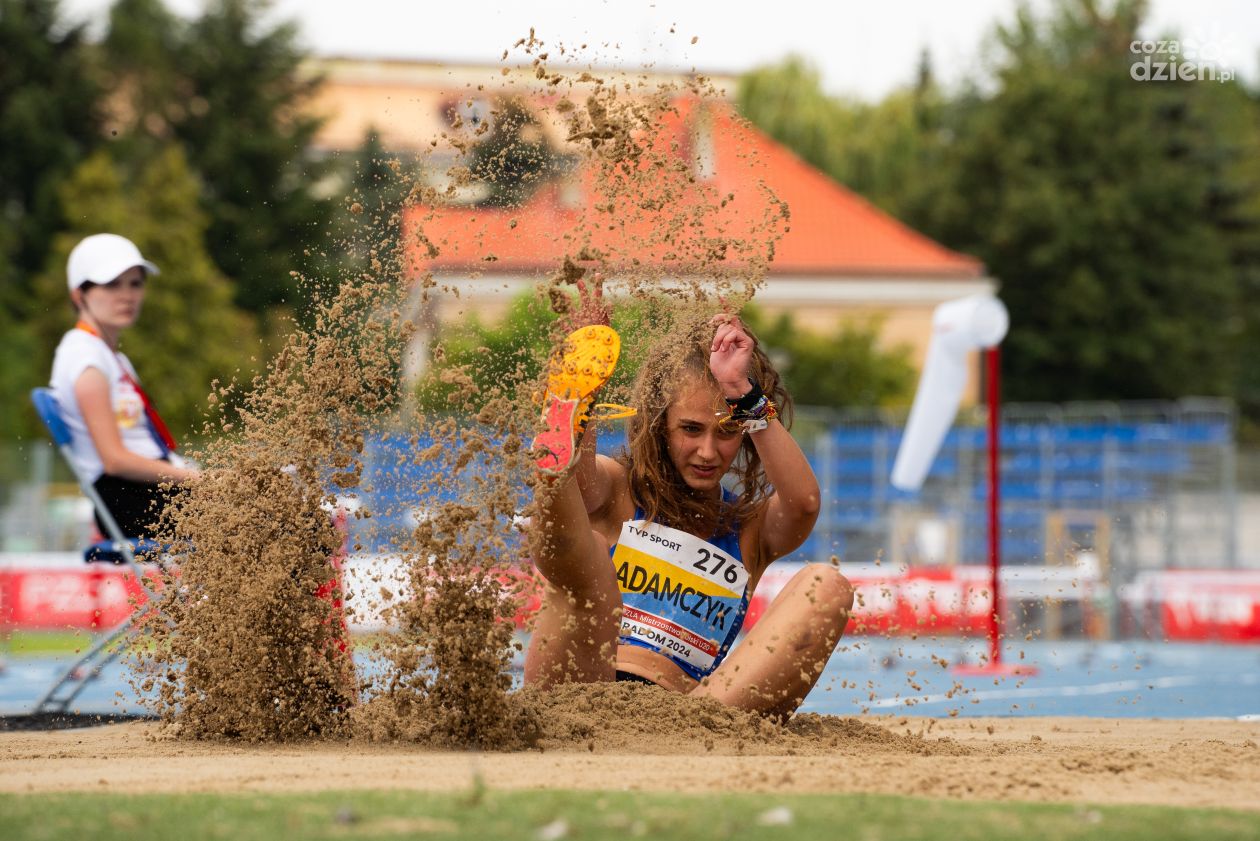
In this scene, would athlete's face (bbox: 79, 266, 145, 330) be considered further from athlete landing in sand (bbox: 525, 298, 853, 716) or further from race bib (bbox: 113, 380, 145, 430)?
athlete landing in sand (bbox: 525, 298, 853, 716)

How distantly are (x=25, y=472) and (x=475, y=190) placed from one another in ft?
63.8

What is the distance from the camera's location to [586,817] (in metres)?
3.97

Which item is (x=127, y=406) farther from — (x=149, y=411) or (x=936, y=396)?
(x=936, y=396)

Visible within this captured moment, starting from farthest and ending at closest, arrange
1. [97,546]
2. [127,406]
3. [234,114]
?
1. [234,114]
2. [127,406]
3. [97,546]

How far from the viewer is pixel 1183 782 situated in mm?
4996

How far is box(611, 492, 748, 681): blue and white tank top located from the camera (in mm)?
6359

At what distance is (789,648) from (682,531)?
2.25 ft

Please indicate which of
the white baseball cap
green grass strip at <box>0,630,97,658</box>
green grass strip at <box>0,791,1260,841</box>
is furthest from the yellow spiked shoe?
green grass strip at <box>0,630,97,658</box>

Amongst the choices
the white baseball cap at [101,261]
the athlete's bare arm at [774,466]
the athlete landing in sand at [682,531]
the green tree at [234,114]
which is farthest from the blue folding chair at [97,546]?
the green tree at [234,114]

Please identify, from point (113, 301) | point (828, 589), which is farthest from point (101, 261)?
point (828, 589)

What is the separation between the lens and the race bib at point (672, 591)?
6359 millimetres

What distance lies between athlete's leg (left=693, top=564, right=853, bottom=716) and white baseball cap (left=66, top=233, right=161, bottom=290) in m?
4.52

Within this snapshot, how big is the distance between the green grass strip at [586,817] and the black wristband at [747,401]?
6.17 ft

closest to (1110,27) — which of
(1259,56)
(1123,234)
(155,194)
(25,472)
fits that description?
(1259,56)
